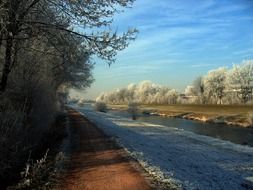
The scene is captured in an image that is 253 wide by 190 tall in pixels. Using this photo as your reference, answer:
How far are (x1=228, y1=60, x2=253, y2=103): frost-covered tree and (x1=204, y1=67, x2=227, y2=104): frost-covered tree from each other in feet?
23.0

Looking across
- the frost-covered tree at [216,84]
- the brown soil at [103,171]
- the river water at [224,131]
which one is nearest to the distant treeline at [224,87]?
the frost-covered tree at [216,84]

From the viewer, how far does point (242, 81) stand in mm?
123625

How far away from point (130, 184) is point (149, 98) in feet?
571

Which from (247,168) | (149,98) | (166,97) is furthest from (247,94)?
(247,168)

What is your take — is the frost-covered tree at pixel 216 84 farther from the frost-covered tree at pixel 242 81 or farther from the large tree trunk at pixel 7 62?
the large tree trunk at pixel 7 62

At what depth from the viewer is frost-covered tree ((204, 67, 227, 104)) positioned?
133m

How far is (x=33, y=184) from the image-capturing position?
12.7 meters

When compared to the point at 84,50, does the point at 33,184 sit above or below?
below

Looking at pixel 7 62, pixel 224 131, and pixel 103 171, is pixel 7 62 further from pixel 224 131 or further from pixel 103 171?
pixel 224 131

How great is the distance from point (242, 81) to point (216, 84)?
13209 millimetres

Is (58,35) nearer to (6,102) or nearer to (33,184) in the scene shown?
(6,102)

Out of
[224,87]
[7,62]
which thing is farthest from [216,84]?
[7,62]

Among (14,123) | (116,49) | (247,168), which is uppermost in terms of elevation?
(116,49)

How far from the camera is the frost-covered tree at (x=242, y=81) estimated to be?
Answer: 120375mm
